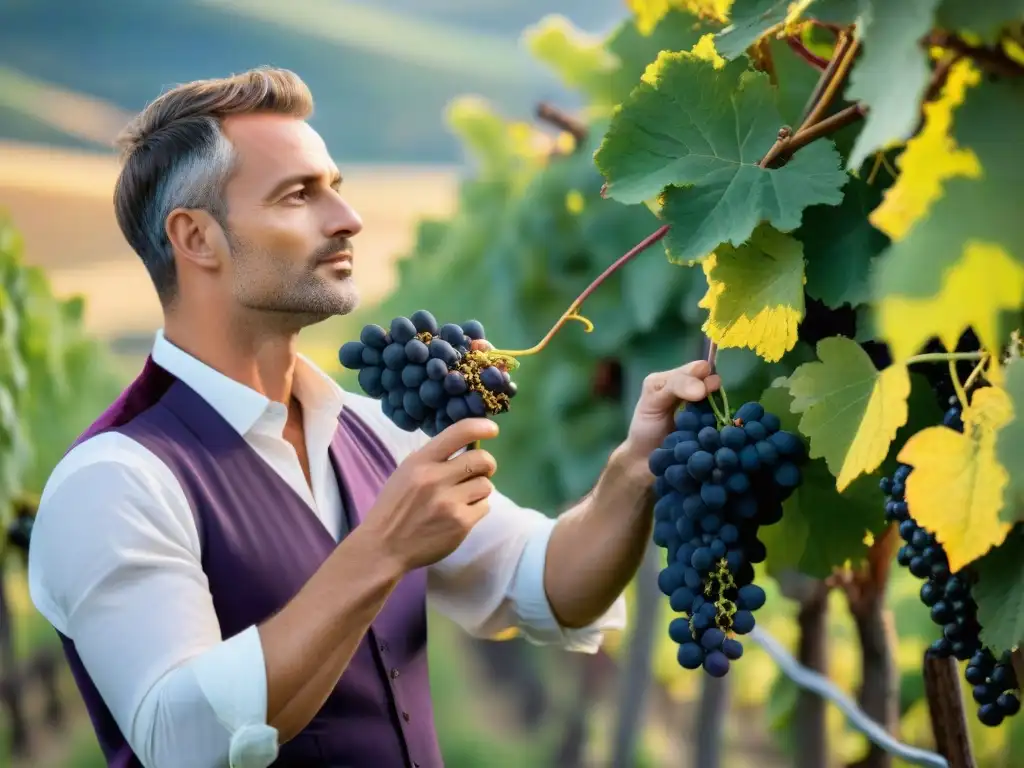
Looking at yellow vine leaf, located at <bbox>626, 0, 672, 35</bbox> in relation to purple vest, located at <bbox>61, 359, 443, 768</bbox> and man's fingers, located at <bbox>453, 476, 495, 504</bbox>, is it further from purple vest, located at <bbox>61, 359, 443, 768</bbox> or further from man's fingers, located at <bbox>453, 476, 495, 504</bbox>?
purple vest, located at <bbox>61, 359, 443, 768</bbox>

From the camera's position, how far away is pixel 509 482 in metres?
2.92

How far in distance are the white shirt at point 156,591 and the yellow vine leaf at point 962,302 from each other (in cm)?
64

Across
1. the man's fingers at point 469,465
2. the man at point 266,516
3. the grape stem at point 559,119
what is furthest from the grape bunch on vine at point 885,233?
the grape stem at point 559,119

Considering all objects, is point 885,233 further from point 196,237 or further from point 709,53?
point 196,237

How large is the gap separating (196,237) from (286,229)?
4.0 inches

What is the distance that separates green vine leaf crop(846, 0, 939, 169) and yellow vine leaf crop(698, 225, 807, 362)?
226mm

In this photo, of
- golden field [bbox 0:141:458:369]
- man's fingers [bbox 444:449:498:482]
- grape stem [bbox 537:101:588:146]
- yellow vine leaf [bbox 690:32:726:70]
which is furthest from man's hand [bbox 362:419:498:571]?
golden field [bbox 0:141:458:369]

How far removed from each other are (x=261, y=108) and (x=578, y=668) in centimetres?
462

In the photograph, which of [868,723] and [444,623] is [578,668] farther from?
[868,723]

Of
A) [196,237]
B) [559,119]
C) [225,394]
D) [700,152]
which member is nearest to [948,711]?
[700,152]

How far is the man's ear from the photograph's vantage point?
1.20m

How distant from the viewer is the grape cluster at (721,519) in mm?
842

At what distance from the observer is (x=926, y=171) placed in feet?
1.70

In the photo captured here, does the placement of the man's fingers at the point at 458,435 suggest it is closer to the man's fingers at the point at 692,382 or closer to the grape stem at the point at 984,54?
the man's fingers at the point at 692,382
